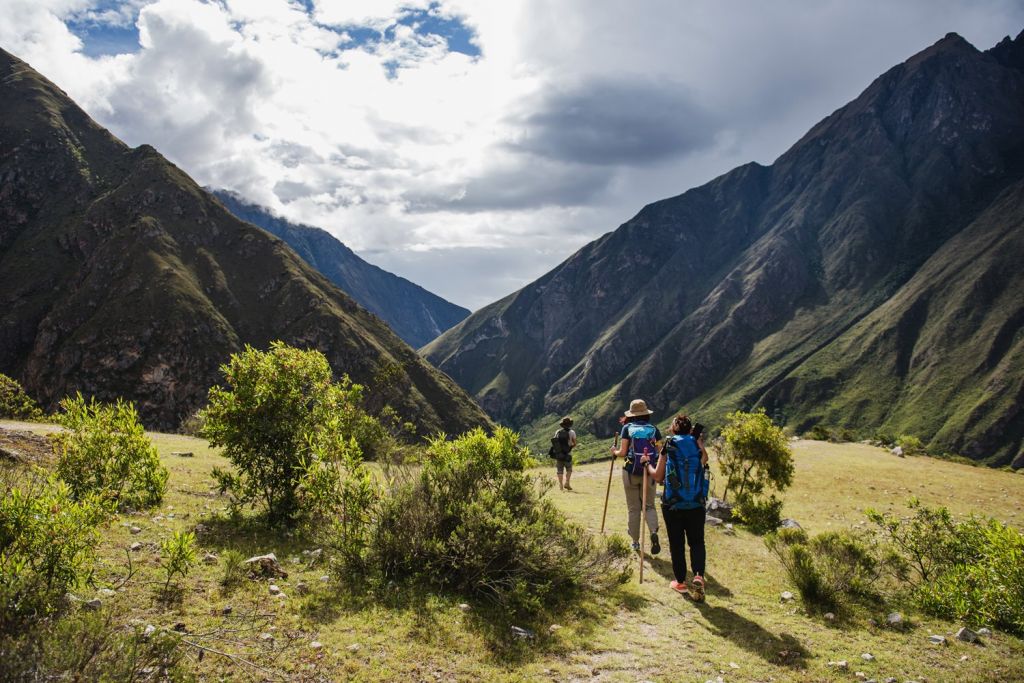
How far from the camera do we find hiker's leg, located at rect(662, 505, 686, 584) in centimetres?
941

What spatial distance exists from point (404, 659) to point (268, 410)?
627cm

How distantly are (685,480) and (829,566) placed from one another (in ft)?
11.9

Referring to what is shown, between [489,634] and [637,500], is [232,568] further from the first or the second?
[637,500]

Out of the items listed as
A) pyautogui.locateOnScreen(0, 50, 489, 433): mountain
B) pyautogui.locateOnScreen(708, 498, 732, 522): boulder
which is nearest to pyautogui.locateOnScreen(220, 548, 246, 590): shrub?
pyautogui.locateOnScreen(708, 498, 732, 522): boulder

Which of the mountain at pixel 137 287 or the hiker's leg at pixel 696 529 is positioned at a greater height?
the mountain at pixel 137 287

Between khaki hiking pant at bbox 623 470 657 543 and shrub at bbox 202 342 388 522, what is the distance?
6.48 m

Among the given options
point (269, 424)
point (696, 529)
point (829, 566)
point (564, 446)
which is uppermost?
point (269, 424)

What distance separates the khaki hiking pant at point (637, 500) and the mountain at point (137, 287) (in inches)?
4062

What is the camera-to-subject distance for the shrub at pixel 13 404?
1549 inches

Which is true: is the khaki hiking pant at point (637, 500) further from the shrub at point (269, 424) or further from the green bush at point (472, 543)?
the shrub at point (269, 424)

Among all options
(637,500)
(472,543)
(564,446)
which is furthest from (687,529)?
(564,446)

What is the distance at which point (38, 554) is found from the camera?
5500mm

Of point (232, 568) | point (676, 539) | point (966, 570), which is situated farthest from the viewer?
point (676, 539)

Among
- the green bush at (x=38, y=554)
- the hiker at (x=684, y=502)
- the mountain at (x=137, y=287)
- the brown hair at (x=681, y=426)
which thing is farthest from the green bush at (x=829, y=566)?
the mountain at (x=137, y=287)
